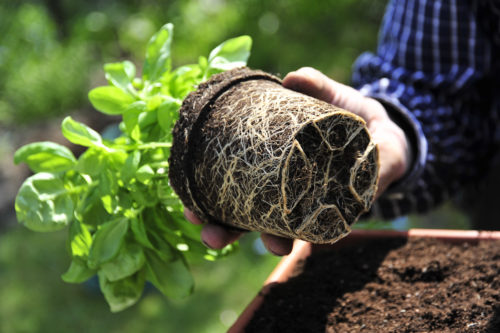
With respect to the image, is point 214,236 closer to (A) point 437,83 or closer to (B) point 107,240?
(B) point 107,240

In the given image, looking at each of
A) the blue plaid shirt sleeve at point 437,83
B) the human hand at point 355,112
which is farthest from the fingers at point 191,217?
the blue plaid shirt sleeve at point 437,83

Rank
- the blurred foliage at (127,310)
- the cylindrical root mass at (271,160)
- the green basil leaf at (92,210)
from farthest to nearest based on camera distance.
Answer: the blurred foliage at (127,310)
the green basil leaf at (92,210)
the cylindrical root mass at (271,160)

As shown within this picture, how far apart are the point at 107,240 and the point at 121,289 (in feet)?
0.48

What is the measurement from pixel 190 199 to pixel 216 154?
0.39 feet

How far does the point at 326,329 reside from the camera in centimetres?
92

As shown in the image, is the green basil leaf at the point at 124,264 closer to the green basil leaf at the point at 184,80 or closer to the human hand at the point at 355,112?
the human hand at the point at 355,112

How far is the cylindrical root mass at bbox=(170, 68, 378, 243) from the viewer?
78 cm

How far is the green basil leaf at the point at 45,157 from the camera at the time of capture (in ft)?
3.27

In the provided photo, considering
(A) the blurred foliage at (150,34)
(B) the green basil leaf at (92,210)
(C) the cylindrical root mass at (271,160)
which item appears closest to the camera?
(C) the cylindrical root mass at (271,160)

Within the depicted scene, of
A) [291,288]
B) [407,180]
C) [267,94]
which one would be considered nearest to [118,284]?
[291,288]

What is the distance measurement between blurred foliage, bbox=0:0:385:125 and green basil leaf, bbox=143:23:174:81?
2426mm

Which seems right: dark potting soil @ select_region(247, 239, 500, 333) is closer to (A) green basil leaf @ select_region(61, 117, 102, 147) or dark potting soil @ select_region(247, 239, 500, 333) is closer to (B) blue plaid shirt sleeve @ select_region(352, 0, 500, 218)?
(B) blue plaid shirt sleeve @ select_region(352, 0, 500, 218)

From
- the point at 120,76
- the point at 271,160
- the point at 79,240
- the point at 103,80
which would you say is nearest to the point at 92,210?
the point at 79,240

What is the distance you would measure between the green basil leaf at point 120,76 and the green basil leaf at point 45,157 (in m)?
0.18
